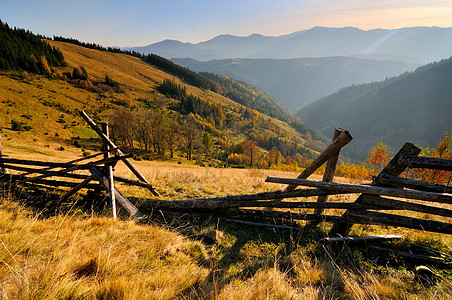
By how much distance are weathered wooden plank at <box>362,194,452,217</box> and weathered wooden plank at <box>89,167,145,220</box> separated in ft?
18.4

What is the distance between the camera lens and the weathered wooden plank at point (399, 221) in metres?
4.11

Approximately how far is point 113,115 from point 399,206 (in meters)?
53.7

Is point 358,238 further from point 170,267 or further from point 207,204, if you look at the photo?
point 170,267

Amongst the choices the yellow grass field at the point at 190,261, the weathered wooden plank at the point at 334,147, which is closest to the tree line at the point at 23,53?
the yellow grass field at the point at 190,261

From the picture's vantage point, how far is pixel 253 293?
254cm

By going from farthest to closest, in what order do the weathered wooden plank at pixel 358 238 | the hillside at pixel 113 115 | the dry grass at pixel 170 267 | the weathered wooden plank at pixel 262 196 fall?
1. the hillside at pixel 113 115
2. the weathered wooden plank at pixel 262 196
3. the weathered wooden plank at pixel 358 238
4. the dry grass at pixel 170 267

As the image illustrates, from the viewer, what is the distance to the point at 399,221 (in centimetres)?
434

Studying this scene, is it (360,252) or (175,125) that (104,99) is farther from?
(360,252)

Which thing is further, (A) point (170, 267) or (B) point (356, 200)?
(B) point (356, 200)

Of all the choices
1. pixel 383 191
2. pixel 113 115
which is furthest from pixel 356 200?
pixel 113 115

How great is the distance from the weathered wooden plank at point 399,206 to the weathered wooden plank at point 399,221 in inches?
7.6

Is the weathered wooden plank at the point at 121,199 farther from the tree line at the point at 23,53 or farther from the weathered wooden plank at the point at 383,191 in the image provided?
the tree line at the point at 23,53

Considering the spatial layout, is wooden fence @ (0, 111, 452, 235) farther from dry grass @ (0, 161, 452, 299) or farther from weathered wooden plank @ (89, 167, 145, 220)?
dry grass @ (0, 161, 452, 299)

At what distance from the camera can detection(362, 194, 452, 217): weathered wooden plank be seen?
4129mm
